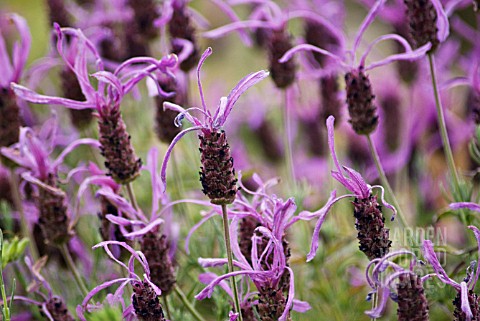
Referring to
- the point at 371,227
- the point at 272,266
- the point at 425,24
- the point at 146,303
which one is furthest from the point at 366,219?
the point at 425,24

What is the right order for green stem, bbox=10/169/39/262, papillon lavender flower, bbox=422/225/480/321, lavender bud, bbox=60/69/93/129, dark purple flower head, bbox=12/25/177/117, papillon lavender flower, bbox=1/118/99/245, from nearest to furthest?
1. papillon lavender flower, bbox=422/225/480/321
2. dark purple flower head, bbox=12/25/177/117
3. papillon lavender flower, bbox=1/118/99/245
4. green stem, bbox=10/169/39/262
5. lavender bud, bbox=60/69/93/129

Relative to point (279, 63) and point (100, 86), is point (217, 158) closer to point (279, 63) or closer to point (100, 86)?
point (100, 86)

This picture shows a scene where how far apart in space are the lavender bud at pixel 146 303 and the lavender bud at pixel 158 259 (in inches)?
5.2

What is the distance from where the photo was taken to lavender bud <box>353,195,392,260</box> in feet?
2.45

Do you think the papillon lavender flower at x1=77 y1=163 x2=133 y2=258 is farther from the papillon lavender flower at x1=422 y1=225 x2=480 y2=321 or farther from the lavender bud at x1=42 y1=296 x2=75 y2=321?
the papillon lavender flower at x1=422 y1=225 x2=480 y2=321

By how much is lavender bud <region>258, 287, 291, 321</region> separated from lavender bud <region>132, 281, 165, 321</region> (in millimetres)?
111

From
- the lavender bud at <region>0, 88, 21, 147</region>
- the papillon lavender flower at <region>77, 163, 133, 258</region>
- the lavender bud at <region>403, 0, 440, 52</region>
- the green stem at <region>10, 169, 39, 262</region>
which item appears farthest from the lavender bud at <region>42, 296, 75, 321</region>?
the lavender bud at <region>403, 0, 440, 52</region>

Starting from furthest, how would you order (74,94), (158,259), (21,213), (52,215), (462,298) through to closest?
(74,94) < (21,213) < (52,215) < (158,259) < (462,298)

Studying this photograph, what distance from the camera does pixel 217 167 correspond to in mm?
761

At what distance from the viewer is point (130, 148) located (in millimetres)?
930

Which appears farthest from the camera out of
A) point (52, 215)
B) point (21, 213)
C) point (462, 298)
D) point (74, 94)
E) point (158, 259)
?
point (74, 94)

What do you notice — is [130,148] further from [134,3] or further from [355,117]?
[134,3]

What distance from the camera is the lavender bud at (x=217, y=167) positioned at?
76 cm

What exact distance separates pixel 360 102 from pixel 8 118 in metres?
0.57
